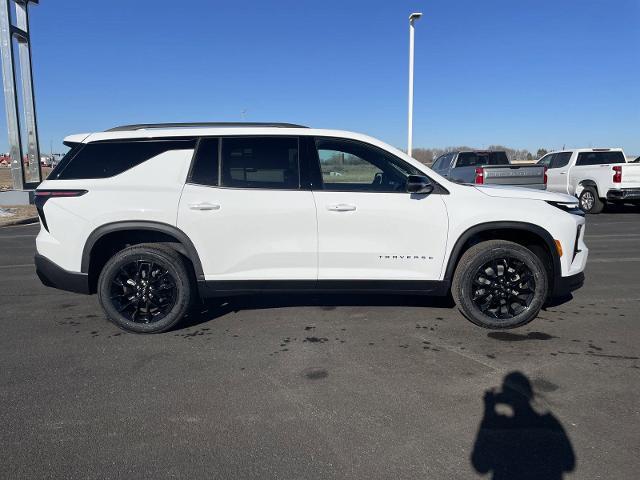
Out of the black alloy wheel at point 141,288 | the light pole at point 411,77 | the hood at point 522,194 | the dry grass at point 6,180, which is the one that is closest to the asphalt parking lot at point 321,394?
the black alloy wheel at point 141,288

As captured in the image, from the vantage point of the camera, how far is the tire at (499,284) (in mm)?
4387

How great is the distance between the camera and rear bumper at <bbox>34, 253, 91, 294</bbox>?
4344 millimetres

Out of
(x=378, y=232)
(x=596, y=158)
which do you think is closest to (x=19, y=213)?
(x=378, y=232)

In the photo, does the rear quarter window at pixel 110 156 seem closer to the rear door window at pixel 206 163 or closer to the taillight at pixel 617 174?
the rear door window at pixel 206 163

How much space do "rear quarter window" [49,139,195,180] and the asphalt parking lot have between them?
148cm

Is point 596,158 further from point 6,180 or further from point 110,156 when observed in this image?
point 6,180

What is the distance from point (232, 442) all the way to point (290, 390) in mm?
686

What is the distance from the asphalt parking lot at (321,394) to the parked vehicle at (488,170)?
2912 mm

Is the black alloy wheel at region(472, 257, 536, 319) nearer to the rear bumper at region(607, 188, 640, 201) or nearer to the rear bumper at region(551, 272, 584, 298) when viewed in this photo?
the rear bumper at region(551, 272, 584, 298)

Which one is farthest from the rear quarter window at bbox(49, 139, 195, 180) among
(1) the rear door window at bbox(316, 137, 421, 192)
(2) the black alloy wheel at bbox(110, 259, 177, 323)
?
(1) the rear door window at bbox(316, 137, 421, 192)

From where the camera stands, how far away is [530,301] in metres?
4.46

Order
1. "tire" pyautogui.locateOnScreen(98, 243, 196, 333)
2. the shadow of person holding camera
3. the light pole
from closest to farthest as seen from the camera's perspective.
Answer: the shadow of person holding camera, "tire" pyautogui.locateOnScreen(98, 243, 196, 333), the light pole

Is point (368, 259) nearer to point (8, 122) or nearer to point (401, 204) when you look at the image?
point (401, 204)

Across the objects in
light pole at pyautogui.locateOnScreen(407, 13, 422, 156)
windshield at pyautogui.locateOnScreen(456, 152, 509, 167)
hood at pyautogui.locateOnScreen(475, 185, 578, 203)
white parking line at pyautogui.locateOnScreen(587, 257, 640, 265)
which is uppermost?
light pole at pyautogui.locateOnScreen(407, 13, 422, 156)
